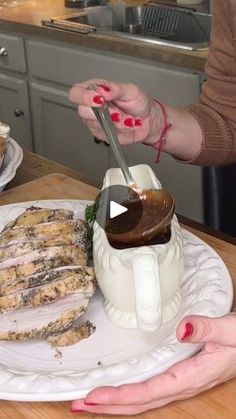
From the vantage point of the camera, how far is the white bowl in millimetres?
1027

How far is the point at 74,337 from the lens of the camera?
0.69 metres

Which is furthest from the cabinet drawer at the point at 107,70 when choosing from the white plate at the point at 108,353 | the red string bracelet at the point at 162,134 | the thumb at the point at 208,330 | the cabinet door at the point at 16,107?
the thumb at the point at 208,330

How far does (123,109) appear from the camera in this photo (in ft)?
3.13

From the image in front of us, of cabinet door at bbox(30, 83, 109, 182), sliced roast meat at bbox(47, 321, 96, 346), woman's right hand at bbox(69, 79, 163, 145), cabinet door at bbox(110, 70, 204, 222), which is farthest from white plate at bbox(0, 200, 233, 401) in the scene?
cabinet door at bbox(30, 83, 109, 182)

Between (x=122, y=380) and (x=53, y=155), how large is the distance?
5.74ft

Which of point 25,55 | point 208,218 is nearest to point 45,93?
point 25,55

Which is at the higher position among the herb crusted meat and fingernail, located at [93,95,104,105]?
fingernail, located at [93,95,104,105]

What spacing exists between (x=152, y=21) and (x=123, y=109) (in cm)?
143

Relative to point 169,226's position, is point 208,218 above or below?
below

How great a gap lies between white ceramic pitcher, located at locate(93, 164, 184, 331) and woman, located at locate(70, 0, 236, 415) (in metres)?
0.05

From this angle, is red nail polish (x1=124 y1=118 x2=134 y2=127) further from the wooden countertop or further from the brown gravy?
the wooden countertop

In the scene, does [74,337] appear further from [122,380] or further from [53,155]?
[53,155]

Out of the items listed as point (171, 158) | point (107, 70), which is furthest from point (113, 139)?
point (107, 70)

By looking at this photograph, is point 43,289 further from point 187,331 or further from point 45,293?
point 187,331
